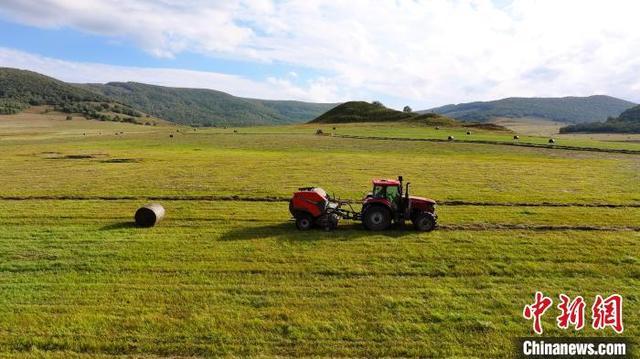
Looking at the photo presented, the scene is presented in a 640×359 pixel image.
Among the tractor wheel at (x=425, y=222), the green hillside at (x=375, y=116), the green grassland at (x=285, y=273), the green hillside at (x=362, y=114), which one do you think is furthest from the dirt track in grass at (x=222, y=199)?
the green hillside at (x=362, y=114)

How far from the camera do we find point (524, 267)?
48.3 feet

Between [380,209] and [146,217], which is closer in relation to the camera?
[380,209]

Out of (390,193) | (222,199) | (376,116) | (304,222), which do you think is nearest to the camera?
(390,193)

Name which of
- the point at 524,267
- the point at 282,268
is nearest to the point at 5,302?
the point at 282,268

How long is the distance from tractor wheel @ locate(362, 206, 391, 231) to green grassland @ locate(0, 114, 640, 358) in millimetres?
465

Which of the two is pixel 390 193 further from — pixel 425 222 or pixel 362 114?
pixel 362 114

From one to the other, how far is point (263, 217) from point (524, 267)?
39.2 feet

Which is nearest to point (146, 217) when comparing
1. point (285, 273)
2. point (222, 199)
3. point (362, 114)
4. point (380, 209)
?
point (222, 199)

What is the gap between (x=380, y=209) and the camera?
744 inches

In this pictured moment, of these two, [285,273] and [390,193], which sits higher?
[390,193]

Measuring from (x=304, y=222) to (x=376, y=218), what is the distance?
10.1ft

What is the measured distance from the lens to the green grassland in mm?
10531

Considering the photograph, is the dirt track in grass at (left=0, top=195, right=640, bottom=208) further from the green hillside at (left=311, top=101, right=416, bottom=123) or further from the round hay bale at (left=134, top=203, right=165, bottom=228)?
the green hillside at (left=311, top=101, right=416, bottom=123)

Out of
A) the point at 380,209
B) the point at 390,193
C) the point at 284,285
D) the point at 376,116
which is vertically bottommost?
the point at 284,285
